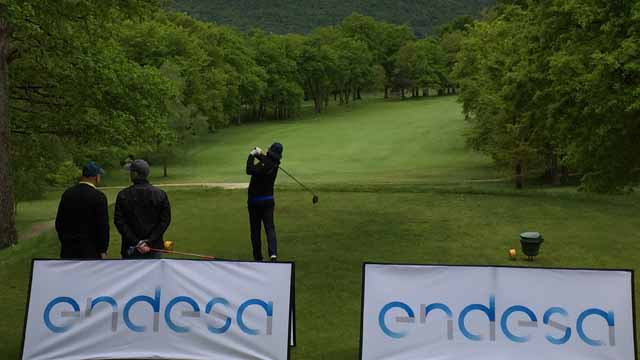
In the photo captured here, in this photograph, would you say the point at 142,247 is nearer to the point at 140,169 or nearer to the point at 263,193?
the point at 140,169

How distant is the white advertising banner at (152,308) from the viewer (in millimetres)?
7465

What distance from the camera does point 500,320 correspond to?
7.27 metres

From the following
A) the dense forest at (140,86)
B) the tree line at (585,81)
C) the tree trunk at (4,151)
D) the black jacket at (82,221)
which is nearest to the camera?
the black jacket at (82,221)

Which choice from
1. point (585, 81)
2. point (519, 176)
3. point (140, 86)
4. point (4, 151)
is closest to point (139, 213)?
point (4, 151)

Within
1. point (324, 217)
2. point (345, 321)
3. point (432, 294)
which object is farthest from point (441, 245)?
point (432, 294)

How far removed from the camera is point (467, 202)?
20.6 m

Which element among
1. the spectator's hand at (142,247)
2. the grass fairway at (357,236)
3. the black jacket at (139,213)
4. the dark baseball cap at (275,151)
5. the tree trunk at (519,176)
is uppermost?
the dark baseball cap at (275,151)

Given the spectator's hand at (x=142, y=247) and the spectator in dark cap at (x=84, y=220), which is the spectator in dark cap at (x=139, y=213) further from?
the spectator in dark cap at (x=84, y=220)

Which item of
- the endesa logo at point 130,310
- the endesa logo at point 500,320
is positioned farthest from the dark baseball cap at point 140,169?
the endesa logo at point 500,320

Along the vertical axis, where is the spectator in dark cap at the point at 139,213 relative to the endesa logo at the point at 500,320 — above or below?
above

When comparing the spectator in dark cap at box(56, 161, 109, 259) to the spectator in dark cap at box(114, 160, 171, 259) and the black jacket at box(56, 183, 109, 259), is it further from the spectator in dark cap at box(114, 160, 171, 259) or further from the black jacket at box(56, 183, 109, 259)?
the spectator in dark cap at box(114, 160, 171, 259)

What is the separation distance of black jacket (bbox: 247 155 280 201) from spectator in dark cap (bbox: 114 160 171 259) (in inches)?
106

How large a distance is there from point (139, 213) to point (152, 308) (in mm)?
A: 1988

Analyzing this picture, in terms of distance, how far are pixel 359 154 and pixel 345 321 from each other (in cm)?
5291
